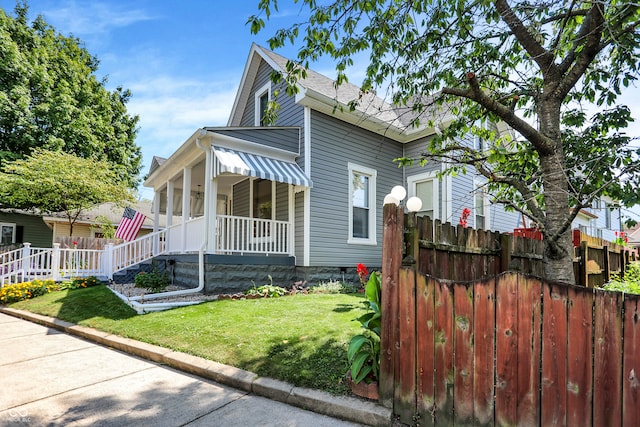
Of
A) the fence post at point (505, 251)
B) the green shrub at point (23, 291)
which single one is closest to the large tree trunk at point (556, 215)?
the fence post at point (505, 251)

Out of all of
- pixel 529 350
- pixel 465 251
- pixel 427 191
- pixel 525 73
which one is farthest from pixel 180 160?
pixel 529 350

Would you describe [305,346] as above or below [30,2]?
below

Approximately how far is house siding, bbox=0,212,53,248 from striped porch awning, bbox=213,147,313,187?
18.5 metres

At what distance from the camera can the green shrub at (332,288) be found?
8.39 metres

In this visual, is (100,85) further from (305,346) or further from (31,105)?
(305,346)

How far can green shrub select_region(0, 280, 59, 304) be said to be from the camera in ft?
28.5

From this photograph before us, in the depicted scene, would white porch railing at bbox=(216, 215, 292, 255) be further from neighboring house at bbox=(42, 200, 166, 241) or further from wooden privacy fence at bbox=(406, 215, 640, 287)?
neighboring house at bbox=(42, 200, 166, 241)

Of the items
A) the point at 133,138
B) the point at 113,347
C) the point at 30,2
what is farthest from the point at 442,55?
the point at 30,2

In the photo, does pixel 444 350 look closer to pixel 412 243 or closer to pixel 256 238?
pixel 412 243

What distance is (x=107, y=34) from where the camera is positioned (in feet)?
44.2

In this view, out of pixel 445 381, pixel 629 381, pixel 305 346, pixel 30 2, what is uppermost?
pixel 30 2

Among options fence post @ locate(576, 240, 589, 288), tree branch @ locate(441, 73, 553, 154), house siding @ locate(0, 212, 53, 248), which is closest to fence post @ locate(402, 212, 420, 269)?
tree branch @ locate(441, 73, 553, 154)

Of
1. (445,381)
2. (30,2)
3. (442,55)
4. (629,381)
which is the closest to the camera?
(629,381)

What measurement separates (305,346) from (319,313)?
5.20 ft
